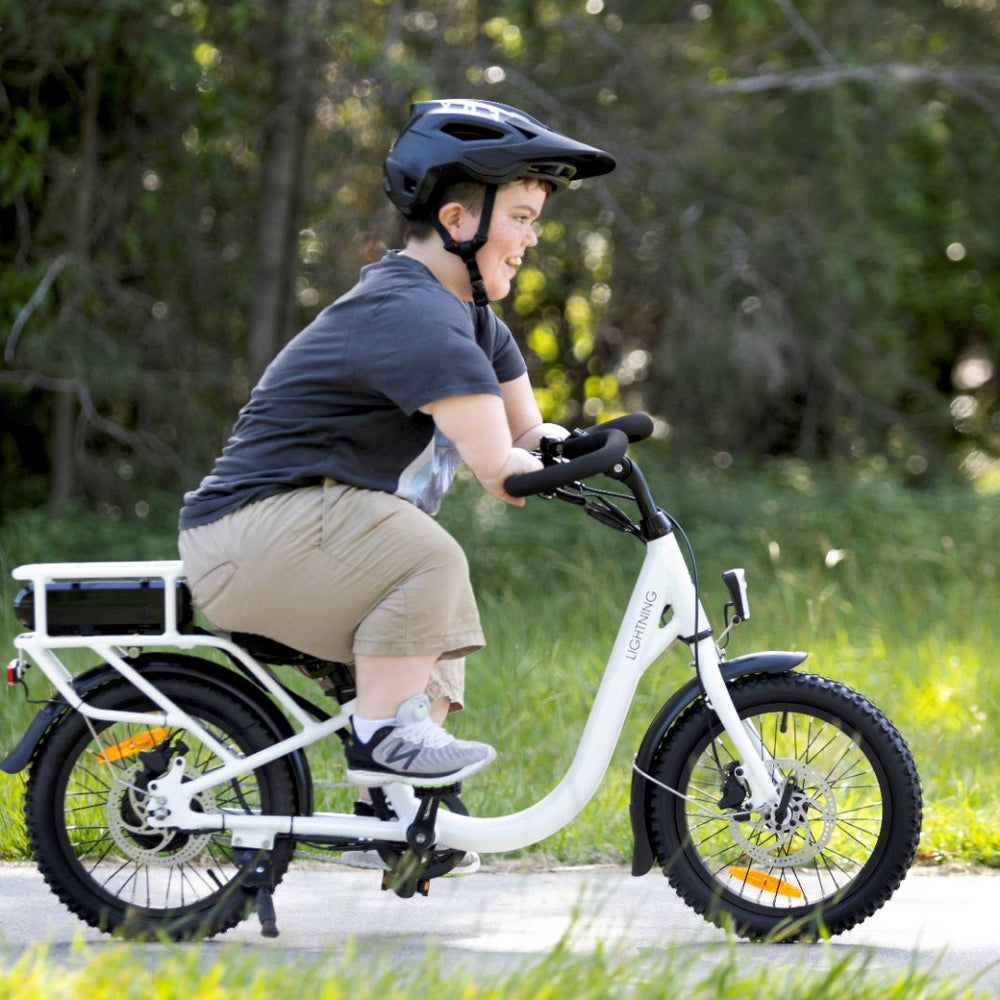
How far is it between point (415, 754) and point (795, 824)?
0.86 meters

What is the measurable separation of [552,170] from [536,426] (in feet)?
2.15

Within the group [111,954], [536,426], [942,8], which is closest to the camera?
[111,954]

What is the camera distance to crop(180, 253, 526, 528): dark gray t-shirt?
349 cm

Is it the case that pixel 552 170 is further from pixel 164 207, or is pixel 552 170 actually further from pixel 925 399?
pixel 925 399

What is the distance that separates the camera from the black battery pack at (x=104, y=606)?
146 inches

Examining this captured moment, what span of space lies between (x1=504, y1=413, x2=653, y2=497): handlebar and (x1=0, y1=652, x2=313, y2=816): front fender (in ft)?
2.51

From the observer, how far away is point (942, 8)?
12.7 meters

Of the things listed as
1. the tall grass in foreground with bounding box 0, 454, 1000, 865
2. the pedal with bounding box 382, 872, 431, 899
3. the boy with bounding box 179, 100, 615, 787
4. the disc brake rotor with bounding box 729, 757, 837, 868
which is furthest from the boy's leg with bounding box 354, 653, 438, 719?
the tall grass in foreground with bounding box 0, 454, 1000, 865

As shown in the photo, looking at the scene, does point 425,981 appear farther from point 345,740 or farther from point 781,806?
point 781,806

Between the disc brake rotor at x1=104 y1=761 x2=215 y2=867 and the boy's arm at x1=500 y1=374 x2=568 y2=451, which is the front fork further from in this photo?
the disc brake rotor at x1=104 y1=761 x2=215 y2=867

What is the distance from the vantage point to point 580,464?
347 cm

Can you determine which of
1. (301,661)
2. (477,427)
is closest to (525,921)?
(301,661)

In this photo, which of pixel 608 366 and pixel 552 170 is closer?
pixel 552 170

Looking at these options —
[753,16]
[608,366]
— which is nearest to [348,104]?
[753,16]
